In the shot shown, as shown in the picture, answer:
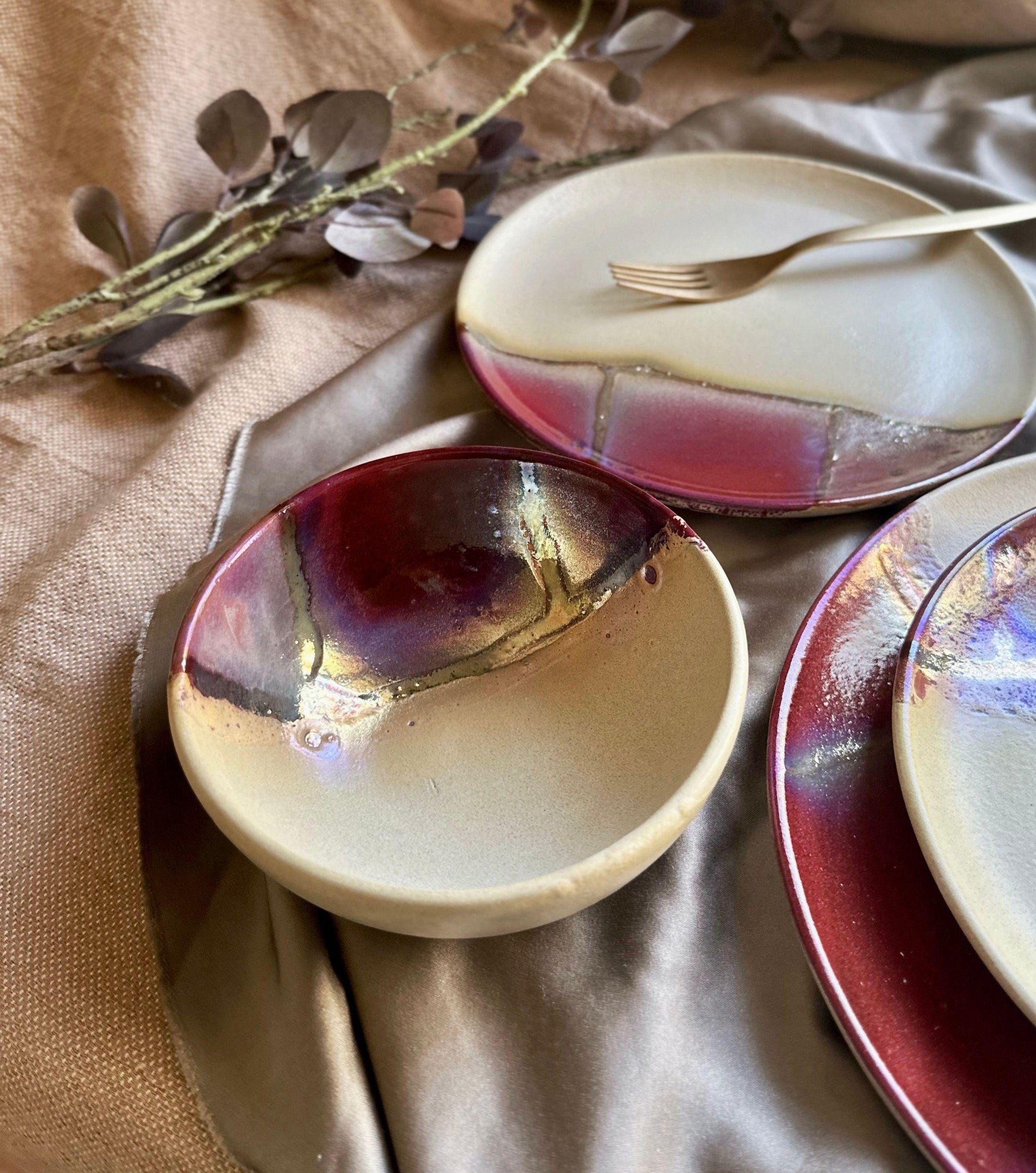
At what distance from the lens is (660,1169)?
29 centimetres

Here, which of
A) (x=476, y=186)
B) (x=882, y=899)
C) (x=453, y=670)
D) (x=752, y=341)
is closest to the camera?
(x=882, y=899)

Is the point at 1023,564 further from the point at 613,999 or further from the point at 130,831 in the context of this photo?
the point at 130,831

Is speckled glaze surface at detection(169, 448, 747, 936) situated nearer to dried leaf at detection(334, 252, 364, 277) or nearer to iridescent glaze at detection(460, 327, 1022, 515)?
iridescent glaze at detection(460, 327, 1022, 515)

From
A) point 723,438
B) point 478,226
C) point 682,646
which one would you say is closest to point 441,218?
point 478,226

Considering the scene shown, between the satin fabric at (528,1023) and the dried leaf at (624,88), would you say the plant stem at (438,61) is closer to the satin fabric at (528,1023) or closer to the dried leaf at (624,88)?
the dried leaf at (624,88)

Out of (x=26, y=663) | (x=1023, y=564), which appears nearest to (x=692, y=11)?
(x=1023, y=564)

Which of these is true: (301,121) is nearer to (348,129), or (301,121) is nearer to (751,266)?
(348,129)

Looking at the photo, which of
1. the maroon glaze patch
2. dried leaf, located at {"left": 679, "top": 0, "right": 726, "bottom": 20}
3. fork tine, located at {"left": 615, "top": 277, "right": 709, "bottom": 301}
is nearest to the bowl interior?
the maroon glaze patch

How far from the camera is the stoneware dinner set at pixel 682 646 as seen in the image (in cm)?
29

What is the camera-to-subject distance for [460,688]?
1.31ft

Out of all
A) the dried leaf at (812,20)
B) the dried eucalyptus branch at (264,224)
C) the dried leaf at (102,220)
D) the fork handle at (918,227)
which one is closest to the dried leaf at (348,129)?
the dried eucalyptus branch at (264,224)

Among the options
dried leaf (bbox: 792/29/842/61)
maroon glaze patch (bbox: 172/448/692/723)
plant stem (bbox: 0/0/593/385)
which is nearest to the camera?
maroon glaze patch (bbox: 172/448/692/723)

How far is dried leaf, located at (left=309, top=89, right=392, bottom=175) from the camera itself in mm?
553

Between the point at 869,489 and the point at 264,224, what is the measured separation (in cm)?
35
